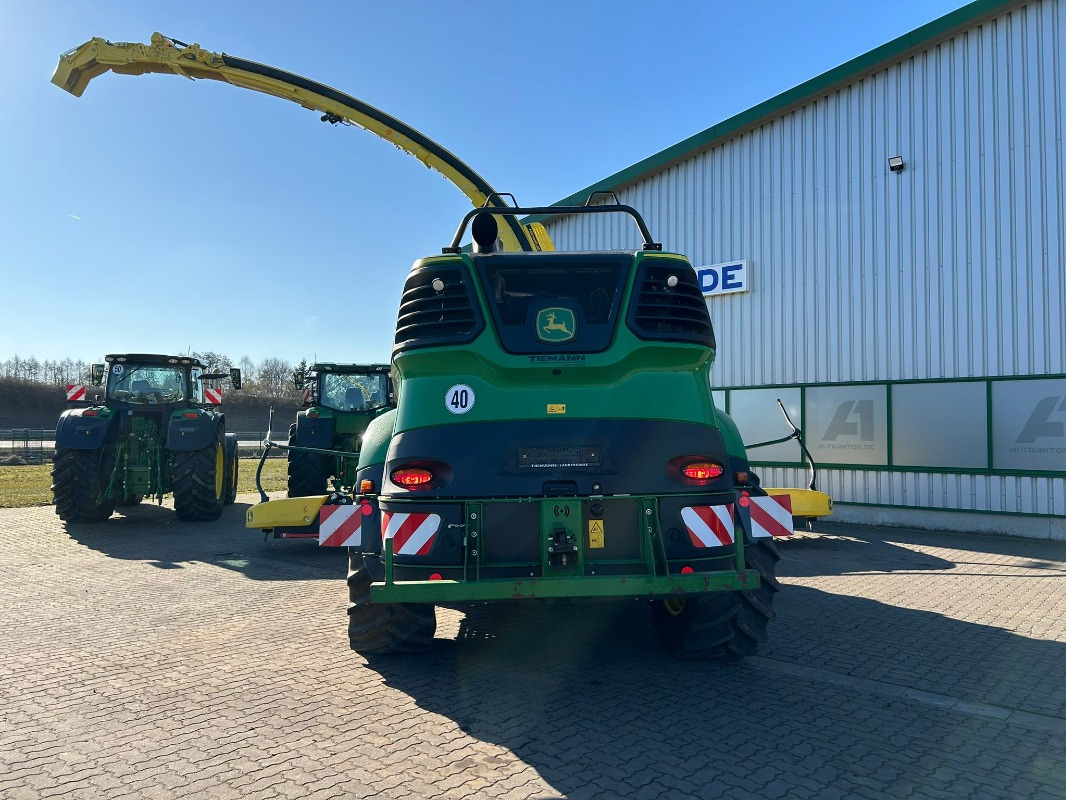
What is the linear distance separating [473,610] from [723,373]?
8902 millimetres

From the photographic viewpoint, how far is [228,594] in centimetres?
729

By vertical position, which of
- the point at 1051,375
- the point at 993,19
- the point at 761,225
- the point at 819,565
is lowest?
the point at 819,565

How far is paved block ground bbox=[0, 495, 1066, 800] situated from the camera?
11.2 ft

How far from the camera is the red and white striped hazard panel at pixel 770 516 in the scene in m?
5.11

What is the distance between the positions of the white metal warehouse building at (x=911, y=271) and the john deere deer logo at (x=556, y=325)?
8491 mm

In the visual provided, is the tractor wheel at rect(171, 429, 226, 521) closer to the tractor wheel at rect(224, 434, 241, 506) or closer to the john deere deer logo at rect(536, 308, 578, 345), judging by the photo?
the tractor wheel at rect(224, 434, 241, 506)

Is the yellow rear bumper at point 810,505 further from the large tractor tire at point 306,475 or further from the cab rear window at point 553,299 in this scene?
the large tractor tire at point 306,475

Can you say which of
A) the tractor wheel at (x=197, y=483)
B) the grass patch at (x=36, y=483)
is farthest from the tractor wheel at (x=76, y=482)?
the grass patch at (x=36, y=483)

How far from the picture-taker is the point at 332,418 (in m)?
12.5

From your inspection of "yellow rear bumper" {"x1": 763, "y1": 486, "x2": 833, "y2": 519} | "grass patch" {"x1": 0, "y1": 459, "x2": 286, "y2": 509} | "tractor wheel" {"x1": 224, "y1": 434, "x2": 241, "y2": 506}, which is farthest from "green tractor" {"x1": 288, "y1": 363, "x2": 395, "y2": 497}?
"yellow rear bumper" {"x1": 763, "y1": 486, "x2": 833, "y2": 519}

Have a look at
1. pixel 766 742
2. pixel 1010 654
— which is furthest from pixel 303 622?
pixel 1010 654

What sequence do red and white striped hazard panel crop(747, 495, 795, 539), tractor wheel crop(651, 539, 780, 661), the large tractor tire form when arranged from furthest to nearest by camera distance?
1. the large tractor tire
2. red and white striped hazard panel crop(747, 495, 795, 539)
3. tractor wheel crop(651, 539, 780, 661)

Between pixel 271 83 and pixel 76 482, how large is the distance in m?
6.65

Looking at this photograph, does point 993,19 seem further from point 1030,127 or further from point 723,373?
point 723,373
